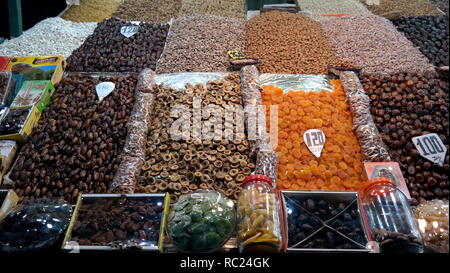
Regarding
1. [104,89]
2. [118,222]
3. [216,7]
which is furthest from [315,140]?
[216,7]

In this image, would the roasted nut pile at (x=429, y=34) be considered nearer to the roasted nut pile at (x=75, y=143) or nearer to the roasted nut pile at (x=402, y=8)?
the roasted nut pile at (x=402, y=8)

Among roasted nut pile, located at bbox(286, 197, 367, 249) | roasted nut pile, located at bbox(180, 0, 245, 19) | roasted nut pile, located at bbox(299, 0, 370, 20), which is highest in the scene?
roasted nut pile, located at bbox(299, 0, 370, 20)

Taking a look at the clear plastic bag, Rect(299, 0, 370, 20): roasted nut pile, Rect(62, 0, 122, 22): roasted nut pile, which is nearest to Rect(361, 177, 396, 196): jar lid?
the clear plastic bag

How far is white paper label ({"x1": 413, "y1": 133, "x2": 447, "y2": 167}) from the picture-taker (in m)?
2.17

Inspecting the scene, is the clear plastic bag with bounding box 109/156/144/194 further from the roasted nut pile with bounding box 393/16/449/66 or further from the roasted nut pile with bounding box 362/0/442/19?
the roasted nut pile with bounding box 362/0/442/19

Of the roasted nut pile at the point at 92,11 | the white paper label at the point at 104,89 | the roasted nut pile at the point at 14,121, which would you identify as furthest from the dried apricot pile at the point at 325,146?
the roasted nut pile at the point at 92,11

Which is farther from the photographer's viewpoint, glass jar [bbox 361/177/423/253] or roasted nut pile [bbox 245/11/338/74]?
roasted nut pile [bbox 245/11/338/74]

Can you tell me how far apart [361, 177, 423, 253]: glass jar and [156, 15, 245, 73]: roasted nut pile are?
1845 millimetres

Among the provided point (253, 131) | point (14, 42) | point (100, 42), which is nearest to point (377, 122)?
point (253, 131)

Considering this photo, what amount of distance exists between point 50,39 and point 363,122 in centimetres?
314

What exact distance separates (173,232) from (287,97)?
1533 millimetres

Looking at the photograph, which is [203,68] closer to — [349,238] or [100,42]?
[100,42]

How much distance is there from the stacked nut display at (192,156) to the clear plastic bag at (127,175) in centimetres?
5

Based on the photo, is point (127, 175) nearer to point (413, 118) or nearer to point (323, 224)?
point (323, 224)
